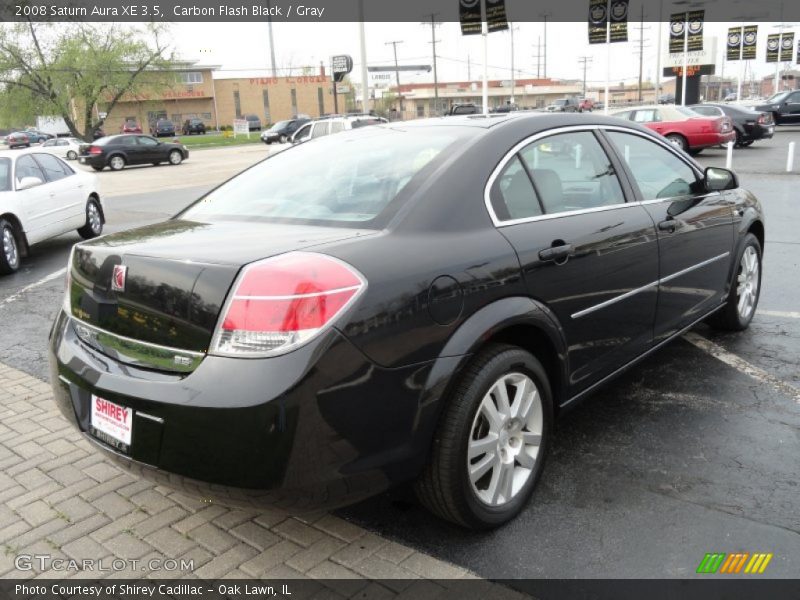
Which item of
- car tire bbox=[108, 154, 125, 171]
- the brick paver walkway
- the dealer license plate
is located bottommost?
the brick paver walkway

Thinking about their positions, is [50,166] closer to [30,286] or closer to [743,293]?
[30,286]

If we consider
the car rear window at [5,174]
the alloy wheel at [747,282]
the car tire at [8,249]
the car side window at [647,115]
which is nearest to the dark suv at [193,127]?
the car side window at [647,115]

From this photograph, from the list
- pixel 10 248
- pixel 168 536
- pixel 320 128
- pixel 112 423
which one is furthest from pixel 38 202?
pixel 320 128

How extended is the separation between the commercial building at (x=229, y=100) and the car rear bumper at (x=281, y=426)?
256ft

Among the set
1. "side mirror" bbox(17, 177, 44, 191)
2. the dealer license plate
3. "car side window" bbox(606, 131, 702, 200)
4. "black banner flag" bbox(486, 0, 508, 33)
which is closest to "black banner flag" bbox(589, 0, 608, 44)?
"black banner flag" bbox(486, 0, 508, 33)

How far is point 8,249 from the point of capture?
8609 millimetres

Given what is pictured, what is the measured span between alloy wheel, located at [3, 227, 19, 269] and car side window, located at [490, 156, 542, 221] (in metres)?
7.54

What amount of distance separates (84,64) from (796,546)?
197 ft

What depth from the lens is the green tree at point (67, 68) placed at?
2096 inches

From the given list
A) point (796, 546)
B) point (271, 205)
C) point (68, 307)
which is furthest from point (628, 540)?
point (68, 307)

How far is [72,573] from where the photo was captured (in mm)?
2678

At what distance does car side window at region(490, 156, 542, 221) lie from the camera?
2986 millimetres

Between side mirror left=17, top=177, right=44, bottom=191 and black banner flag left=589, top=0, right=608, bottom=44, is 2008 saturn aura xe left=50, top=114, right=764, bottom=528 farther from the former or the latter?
black banner flag left=589, top=0, right=608, bottom=44

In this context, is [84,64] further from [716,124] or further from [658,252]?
[658,252]
